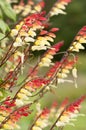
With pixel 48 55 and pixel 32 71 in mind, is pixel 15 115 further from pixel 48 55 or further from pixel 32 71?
pixel 48 55

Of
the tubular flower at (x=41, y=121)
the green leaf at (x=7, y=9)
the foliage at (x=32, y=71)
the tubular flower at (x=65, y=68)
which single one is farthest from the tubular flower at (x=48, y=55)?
the green leaf at (x=7, y=9)

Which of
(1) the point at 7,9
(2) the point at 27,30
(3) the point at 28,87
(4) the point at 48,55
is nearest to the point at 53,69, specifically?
(4) the point at 48,55

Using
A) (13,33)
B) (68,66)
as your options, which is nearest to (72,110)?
(68,66)

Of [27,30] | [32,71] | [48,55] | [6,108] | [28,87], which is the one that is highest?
[27,30]

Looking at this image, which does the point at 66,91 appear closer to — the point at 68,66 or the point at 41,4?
the point at 41,4

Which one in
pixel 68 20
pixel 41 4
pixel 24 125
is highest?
pixel 68 20

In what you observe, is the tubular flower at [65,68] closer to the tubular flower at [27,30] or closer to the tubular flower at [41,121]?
the tubular flower at [41,121]

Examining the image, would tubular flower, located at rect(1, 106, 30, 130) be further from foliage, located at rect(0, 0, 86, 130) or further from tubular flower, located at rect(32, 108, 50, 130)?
tubular flower, located at rect(32, 108, 50, 130)

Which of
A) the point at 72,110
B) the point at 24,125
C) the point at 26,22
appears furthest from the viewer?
the point at 24,125

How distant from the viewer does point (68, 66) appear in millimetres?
3881

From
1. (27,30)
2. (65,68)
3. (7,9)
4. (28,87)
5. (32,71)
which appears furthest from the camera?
(7,9)

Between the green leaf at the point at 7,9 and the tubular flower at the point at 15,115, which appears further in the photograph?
the green leaf at the point at 7,9

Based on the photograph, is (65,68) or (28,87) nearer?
(28,87)

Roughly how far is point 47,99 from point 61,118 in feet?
30.6
